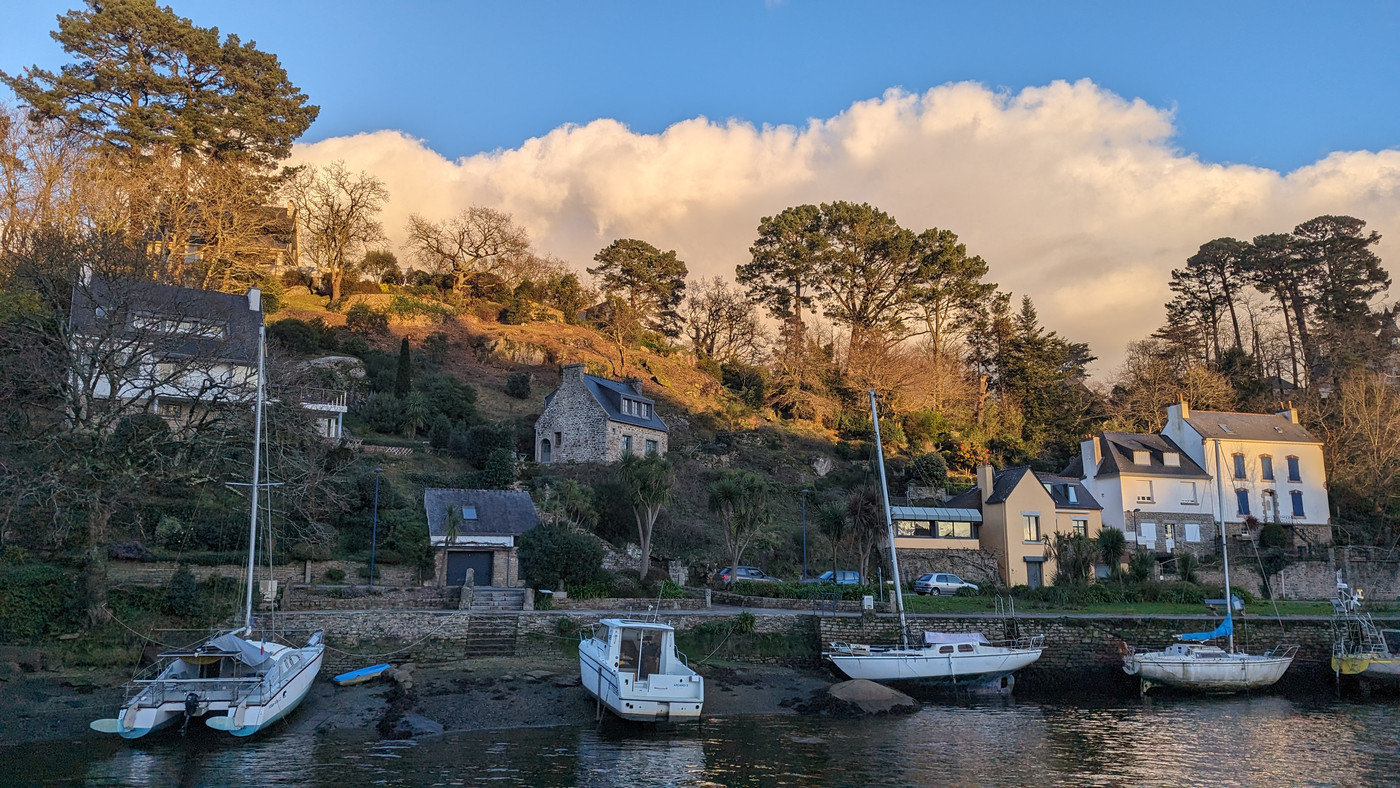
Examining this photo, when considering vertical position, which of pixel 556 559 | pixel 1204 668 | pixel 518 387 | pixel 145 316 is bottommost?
pixel 1204 668

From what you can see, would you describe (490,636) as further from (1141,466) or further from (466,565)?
(1141,466)

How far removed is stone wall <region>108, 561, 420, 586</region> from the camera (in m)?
27.3

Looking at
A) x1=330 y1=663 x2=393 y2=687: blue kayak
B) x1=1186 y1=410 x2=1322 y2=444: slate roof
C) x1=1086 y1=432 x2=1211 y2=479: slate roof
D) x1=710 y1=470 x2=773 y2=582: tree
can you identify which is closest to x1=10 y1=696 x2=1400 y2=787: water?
x1=330 y1=663 x2=393 y2=687: blue kayak

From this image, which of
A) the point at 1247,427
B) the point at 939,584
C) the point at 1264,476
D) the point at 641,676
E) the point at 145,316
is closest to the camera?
the point at 641,676

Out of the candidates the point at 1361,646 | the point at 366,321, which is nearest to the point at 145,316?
the point at 366,321

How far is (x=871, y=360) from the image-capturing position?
218 ft

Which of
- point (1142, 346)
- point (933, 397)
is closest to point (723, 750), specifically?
point (933, 397)

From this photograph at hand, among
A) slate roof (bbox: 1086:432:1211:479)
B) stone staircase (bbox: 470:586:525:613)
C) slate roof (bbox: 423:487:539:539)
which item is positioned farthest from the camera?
slate roof (bbox: 1086:432:1211:479)

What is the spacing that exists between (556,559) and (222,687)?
44.6ft

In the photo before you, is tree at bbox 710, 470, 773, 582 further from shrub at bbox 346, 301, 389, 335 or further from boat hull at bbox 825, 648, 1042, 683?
shrub at bbox 346, 301, 389, 335

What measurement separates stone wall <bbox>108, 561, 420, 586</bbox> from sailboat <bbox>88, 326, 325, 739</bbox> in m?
5.03

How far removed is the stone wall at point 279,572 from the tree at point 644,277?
152 ft

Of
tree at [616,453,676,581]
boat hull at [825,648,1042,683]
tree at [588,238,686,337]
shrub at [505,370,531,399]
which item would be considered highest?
tree at [588,238,686,337]

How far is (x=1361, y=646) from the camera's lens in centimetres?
3194
